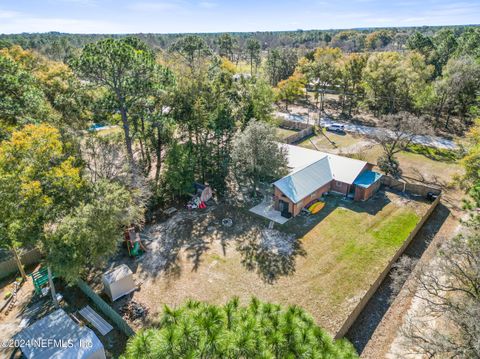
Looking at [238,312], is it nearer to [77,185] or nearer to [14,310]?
[77,185]

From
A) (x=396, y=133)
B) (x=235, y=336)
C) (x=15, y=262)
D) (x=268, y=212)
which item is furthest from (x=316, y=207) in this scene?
(x=15, y=262)

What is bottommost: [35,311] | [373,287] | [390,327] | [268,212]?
[390,327]

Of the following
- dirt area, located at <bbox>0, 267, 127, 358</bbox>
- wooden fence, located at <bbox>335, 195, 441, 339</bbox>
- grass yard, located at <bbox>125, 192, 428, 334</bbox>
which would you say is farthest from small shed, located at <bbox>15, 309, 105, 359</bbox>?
wooden fence, located at <bbox>335, 195, 441, 339</bbox>

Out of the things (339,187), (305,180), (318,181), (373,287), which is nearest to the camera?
(373,287)

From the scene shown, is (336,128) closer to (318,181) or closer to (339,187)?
(339,187)

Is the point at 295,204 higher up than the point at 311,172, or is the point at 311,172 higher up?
the point at 311,172

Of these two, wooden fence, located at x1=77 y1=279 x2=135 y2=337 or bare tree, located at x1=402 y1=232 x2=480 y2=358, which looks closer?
bare tree, located at x1=402 y1=232 x2=480 y2=358

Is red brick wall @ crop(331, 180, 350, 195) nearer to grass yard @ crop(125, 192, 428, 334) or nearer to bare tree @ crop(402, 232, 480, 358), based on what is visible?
grass yard @ crop(125, 192, 428, 334)
